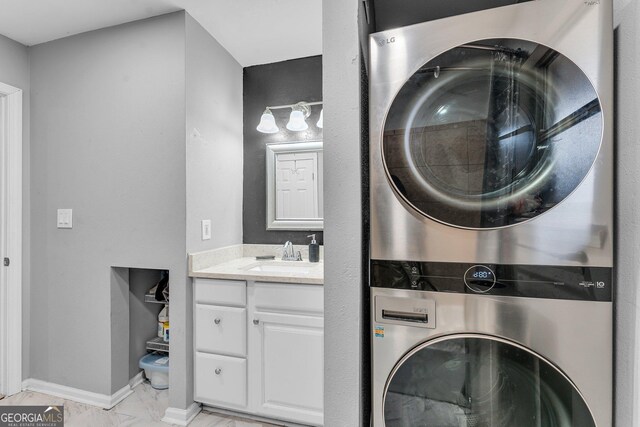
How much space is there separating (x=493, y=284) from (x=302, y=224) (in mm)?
1714

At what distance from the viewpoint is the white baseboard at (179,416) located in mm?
1794

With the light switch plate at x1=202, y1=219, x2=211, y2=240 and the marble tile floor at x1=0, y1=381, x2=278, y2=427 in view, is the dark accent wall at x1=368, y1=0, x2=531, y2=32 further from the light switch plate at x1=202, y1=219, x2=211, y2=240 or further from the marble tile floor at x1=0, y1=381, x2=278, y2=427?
the marble tile floor at x1=0, y1=381, x2=278, y2=427

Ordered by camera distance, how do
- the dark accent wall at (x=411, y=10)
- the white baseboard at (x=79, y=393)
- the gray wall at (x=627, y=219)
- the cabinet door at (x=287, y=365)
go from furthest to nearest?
the white baseboard at (x=79, y=393) → the cabinet door at (x=287, y=365) → the dark accent wall at (x=411, y=10) → the gray wall at (x=627, y=219)

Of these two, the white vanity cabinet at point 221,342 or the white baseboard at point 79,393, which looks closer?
the white vanity cabinet at point 221,342

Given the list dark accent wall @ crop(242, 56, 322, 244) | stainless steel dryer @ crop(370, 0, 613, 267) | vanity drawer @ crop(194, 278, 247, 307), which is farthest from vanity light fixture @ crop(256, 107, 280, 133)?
stainless steel dryer @ crop(370, 0, 613, 267)

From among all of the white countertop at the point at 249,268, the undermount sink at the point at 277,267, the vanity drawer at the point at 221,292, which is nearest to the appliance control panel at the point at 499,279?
the white countertop at the point at 249,268

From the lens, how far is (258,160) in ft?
8.11

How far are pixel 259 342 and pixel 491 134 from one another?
5.19 ft

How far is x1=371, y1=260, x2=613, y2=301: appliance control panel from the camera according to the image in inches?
27.1

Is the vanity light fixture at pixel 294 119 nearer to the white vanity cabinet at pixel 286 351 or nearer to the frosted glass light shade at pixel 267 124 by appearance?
the frosted glass light shade at pixel 267 124

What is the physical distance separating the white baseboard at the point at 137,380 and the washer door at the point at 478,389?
2.09 metres

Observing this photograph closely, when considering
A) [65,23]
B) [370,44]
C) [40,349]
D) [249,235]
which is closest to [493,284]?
[370,44]

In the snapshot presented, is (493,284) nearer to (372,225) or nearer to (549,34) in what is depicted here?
(372,225)

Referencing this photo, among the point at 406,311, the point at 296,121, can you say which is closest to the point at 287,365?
the point at 406,311
